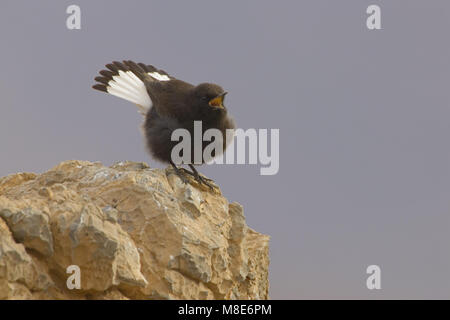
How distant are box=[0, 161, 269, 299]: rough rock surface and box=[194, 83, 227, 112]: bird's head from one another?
1186 millimetres

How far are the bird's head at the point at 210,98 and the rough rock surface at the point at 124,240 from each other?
3.89 ft

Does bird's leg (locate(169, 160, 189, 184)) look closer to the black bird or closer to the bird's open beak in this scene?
the black bird

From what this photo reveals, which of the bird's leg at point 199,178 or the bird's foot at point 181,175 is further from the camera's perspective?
the bird's leg at point 199,178

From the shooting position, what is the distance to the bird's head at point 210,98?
22.4 feet

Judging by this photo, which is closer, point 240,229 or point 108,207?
point 108,207

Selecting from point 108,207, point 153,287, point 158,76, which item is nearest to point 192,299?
point 153,287

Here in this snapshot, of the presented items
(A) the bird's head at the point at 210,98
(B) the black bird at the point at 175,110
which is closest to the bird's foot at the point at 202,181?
(B) the black bird at the point at 175,110

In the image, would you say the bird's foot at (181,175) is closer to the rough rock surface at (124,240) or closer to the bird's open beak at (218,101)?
the rough rock surface at (124,240)

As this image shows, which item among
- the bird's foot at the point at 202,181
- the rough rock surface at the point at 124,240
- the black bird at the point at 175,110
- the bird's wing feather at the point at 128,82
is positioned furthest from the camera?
the bird's wing feather at the point at 128,82

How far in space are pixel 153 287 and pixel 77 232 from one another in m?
0.87

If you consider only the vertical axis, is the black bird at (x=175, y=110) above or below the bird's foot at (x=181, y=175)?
above
